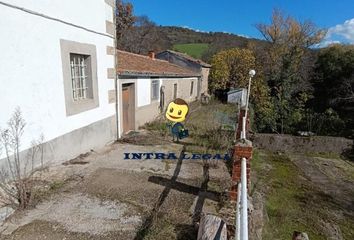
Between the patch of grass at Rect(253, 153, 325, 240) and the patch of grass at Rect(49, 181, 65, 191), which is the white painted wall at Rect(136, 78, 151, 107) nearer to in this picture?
the patch of grass at Rect(253, 153, 325, 240)

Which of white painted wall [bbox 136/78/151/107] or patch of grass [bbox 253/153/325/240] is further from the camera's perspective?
white painted wall [bbox 136/78/151/107]

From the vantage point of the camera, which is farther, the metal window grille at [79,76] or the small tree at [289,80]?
the small tree at [289,80]

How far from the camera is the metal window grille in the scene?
6621 mm

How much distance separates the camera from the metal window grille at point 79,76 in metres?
6.62

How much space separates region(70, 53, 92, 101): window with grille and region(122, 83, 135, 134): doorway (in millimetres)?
2612

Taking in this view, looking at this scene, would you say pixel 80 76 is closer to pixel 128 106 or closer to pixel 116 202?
pixel 128 106

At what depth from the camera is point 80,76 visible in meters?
6.95

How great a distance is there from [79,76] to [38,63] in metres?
1.91

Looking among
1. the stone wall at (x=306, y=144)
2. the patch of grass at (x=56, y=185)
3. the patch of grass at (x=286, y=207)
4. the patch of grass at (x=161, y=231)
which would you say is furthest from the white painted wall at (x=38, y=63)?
the stone wall at (x=306, y=144)

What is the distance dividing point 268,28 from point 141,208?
33.4 meters

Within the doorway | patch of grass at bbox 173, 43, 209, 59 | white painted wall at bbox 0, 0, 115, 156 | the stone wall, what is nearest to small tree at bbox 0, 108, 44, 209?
white painted wall at bbox 0, 0, 115, 156

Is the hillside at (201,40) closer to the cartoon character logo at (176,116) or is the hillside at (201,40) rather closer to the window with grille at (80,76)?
the cartoon character logo at (176,116)

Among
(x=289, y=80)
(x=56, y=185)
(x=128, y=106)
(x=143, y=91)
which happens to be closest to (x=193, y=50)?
(x=289, y=80)

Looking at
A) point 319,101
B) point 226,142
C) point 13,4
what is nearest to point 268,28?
point 319,101
